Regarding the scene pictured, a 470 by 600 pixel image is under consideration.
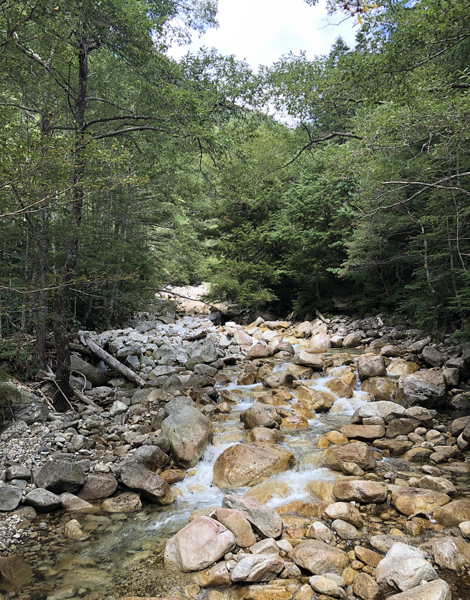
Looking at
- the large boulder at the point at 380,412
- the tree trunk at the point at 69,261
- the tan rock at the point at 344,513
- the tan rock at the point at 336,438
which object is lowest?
the tan rock at the point at 344,513

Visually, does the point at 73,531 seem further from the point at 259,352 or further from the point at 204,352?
the point at 259,352

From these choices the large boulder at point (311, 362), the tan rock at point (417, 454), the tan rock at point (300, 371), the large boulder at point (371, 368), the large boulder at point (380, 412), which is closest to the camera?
the tan rock at point (417, 454)

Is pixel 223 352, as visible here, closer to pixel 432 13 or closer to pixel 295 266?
pixel 295 266

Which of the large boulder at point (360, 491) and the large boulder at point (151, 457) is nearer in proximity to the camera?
the large boulder at point (360, 491)

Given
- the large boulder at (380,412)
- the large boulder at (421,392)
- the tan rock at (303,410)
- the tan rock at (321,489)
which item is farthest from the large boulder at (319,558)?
the large boulder at (421,392)

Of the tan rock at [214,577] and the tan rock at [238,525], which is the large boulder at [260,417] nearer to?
the tan rock at [238,525]

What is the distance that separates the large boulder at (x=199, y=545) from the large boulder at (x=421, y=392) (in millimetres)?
4896

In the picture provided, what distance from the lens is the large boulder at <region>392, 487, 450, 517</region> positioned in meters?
3.88

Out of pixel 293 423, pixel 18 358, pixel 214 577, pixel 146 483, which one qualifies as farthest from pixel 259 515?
pixel 18 358

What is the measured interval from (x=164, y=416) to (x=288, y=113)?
6.91 metres

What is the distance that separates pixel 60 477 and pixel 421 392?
638 cm

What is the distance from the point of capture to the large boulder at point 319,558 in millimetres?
3146

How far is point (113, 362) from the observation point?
29.3 feet

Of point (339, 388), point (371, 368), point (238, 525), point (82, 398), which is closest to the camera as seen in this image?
point (238, 525)
